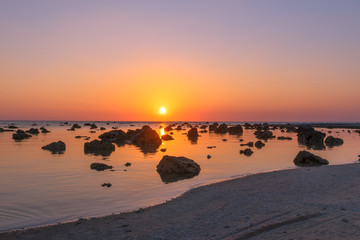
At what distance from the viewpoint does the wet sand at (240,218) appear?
9.77 m

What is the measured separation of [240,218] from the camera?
11.4 meters

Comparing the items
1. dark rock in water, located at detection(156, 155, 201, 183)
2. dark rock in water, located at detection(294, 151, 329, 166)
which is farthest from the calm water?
dark rock in water, located at detection(294, 151, 329, 166)

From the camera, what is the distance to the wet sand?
977 centimetres

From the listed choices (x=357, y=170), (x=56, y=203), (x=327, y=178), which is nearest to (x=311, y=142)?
(x=357, y=170)

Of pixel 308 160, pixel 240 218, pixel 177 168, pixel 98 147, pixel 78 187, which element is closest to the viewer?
pixel 240 218

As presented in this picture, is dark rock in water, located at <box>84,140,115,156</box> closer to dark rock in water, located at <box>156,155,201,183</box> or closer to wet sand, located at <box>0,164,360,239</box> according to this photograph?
dark rock in water, located at <box>156,155,201,183</box>

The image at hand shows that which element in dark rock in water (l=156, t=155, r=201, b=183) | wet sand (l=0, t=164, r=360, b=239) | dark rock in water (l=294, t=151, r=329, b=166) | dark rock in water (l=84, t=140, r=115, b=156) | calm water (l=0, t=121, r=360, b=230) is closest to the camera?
wet sand (l=0, t=164, r=360, b=239)

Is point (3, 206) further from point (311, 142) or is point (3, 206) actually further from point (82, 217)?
point (311, 142)

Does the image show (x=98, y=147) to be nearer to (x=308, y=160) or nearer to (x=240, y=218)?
(x=308, y=160)

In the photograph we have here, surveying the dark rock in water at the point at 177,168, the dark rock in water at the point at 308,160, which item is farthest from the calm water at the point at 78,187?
the dark rock in water at the point at 308,160

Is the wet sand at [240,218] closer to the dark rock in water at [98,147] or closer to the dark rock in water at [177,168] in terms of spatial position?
the dark rock in water at [177,168]

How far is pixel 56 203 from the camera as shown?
51.4ft

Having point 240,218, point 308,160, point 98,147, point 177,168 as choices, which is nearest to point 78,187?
point 177,168

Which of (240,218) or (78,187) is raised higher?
(240,218)
